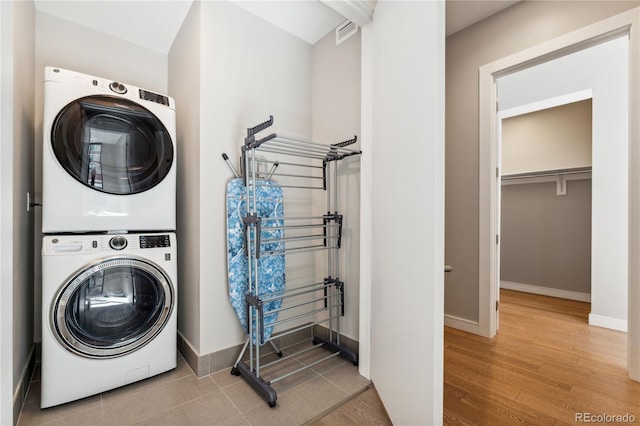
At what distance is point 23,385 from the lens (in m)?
1.53

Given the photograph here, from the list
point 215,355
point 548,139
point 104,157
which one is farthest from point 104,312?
point 548,139

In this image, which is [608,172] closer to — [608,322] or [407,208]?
[608,322]

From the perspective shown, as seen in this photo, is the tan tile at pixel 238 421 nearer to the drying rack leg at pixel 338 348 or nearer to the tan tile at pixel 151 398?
the tan tile at pixel 151 398

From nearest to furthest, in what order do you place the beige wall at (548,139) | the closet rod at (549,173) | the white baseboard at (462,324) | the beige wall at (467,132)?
the beige wall at (467,132)
the white baseboard at (462,324)
the closet rod at (549,173)
the beige wall at (548,139)

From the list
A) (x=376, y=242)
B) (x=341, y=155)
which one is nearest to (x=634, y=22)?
(x=341, y=155)

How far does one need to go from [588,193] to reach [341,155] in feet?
11.1

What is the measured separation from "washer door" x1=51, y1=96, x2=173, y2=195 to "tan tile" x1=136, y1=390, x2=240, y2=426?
3.91 feet

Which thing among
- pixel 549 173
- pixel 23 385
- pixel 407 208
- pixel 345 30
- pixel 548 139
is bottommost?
pixel 23 385

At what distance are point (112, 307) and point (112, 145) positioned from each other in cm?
91

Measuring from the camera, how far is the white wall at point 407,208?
3.54 ft

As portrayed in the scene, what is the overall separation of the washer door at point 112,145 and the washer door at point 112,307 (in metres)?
0.46

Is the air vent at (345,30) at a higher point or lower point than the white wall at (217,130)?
higher

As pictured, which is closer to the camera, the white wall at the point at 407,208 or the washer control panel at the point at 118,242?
the white wall at the point at 407,208

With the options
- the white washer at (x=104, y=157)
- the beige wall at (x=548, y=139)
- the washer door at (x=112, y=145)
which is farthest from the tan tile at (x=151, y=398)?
the beige wall at (x=548, y=139)
